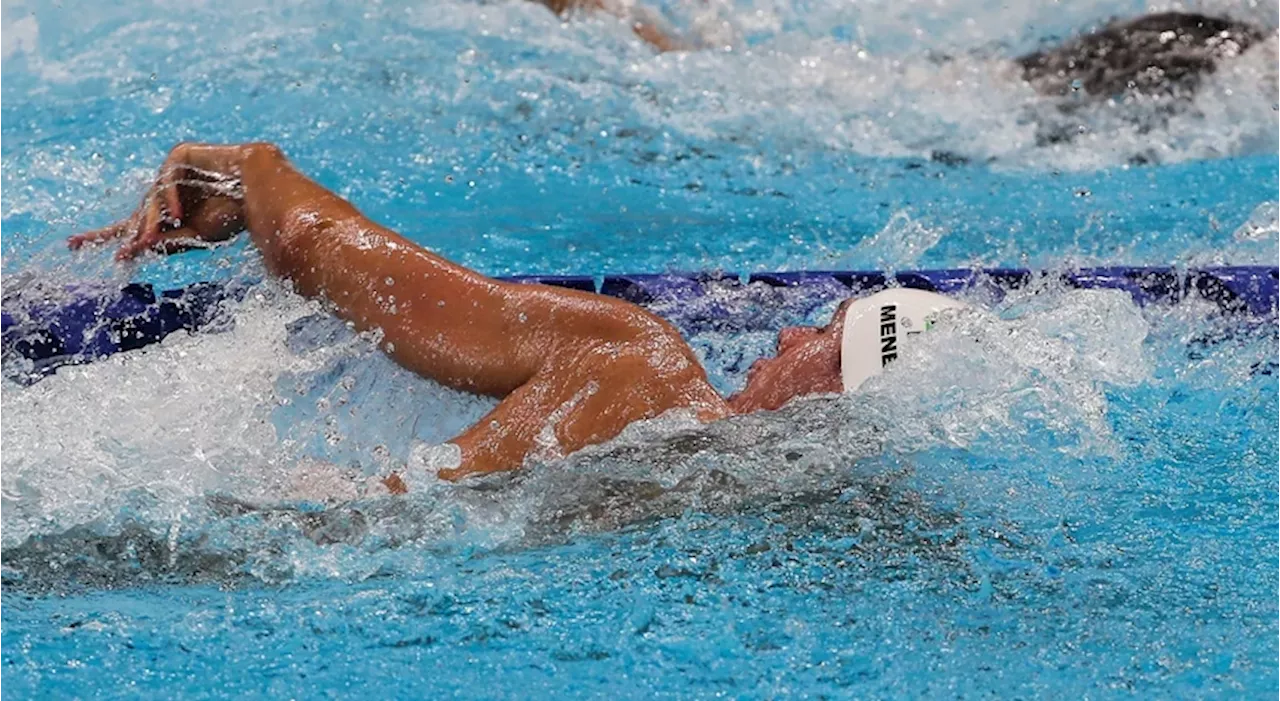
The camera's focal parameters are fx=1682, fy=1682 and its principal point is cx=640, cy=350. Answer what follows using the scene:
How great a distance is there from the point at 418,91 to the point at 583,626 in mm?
2979

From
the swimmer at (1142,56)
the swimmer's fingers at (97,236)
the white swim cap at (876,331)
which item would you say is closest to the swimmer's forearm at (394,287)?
the swimmer's fingers at (97,236)

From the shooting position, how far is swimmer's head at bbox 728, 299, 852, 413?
2.43 meters

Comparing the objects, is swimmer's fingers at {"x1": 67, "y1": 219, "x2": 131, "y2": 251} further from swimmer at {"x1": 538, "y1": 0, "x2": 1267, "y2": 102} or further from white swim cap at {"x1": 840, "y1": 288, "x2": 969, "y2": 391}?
swimmer at {"x1": 538, "y1": 0, "x2": 1267, "y2": 102}

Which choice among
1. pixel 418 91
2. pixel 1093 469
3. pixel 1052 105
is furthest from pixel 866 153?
pixel 1093 469

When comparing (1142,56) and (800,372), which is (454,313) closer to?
(800,372)

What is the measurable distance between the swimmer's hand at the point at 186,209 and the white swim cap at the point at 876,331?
1.06 m

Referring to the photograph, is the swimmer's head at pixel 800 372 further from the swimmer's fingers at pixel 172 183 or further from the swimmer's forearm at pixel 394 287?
the swimmer's fingers at pixel 172 183

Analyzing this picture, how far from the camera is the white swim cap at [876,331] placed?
2.41 metres

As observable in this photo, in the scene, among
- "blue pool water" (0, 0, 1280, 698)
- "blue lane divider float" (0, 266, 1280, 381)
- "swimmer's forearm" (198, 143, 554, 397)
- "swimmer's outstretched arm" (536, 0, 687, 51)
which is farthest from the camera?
"swimmer's outstretched arm" (536, 0, 687, 51)

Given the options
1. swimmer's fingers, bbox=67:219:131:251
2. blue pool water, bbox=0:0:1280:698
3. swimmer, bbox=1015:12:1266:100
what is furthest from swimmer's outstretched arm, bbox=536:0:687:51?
swimmer's fingers, bbox=67:219:131:251

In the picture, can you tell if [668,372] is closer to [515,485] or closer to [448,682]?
[515,485]

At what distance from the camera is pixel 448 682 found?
2104 mm

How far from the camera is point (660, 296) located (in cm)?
334

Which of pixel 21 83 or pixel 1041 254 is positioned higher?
pixel 21 83
